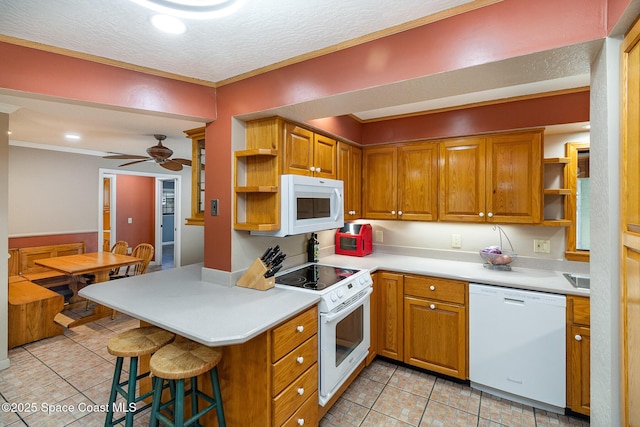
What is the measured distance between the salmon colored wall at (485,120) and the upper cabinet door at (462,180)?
0.40ft

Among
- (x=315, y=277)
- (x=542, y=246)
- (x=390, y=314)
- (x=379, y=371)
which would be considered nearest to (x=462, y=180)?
(x=542, y=246)

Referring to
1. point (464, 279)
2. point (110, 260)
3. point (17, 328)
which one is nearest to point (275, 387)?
point (464, 279)

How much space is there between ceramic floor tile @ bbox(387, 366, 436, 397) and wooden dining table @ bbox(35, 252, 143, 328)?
11.4 ft

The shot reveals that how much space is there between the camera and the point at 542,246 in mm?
2555

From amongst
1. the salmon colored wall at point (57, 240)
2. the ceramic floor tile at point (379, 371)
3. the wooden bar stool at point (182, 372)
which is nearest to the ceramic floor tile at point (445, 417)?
the ceramic floor tile at point (379, 371)

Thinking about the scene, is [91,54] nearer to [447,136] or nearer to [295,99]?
[295,99]

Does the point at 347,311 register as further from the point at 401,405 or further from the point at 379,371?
the point at 379,371

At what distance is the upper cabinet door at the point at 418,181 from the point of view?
2816 millimetres

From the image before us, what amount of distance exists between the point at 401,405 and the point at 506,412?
0.71 m

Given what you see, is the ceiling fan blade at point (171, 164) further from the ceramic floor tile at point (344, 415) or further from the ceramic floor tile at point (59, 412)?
the ceramic floor tile at point (344, 415)

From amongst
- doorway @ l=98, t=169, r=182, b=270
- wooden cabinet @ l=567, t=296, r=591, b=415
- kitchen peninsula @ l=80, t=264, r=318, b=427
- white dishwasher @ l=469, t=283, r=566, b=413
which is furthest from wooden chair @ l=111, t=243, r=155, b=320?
wooden cabinet @ l=567, t=296, r=591, b=415

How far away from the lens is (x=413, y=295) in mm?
2484

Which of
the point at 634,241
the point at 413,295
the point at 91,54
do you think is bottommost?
the point at 413,295

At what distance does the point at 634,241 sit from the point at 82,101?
2.57 m
